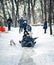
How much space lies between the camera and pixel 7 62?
16.0 m

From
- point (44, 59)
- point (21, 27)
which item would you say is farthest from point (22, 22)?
point (44, 59)

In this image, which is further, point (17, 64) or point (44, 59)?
point (44, 59)

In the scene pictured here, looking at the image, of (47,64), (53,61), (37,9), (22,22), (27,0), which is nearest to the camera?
(47,64)

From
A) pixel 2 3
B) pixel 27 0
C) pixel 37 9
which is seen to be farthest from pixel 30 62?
pixel 37 9

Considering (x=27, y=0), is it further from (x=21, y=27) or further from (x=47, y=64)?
(x=47, y=64)

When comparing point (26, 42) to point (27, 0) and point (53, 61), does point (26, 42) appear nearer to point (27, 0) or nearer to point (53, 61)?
point (53, 61)

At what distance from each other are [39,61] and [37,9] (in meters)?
51.0

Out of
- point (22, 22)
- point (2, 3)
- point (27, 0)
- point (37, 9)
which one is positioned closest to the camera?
point (22, 22)

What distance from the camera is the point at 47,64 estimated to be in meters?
15.0

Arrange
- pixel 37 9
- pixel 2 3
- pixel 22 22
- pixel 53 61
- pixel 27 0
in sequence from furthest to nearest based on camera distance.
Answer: pixel 37 9 → pixel 27 0 → pixel 2 3 → pixel 22 22 → pixel 53 61

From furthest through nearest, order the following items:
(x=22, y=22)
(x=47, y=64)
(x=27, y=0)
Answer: (x=27, y=0) → (x=22, y=22) → (x=47, y=64)

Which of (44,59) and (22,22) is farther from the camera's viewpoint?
(22,22)

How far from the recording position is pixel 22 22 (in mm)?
33562

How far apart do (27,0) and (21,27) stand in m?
23.2
